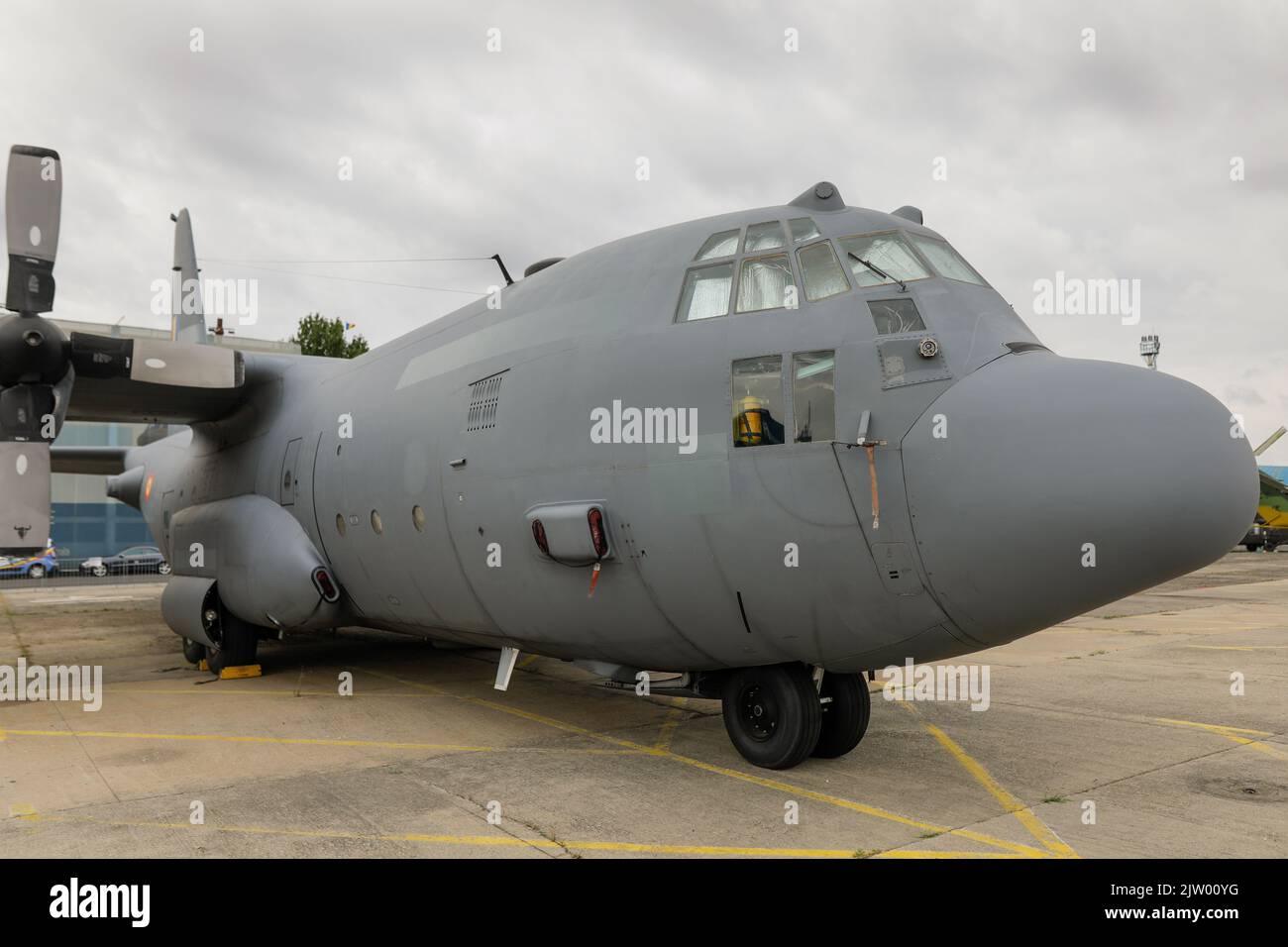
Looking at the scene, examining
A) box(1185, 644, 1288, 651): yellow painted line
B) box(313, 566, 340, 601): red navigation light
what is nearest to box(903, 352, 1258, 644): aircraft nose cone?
box(313, 566, 340, 601): red navigation light

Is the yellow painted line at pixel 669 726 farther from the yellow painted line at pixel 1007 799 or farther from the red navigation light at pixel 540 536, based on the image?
the yellow painted line at pixel 1007 799

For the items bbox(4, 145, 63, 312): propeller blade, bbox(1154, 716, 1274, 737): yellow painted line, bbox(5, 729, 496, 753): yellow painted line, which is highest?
bbox(4, 145, 63, 312): propeller blade

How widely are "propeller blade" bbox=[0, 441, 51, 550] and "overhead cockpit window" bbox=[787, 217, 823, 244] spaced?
29.3 feet

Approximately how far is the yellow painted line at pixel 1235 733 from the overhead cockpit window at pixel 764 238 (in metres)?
6.13

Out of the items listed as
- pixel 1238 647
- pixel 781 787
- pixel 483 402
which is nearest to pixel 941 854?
pixel 781 787

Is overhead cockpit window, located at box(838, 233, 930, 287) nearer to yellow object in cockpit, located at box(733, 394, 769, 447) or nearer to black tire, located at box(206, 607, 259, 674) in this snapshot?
yellow object in cockpit, located at box(733, 394, 769, 447)

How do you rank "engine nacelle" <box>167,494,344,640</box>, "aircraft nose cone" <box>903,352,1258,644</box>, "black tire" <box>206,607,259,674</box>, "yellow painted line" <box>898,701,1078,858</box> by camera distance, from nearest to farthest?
Result: "aircraft nose cone" <box>903,352,1258,644</box> < "yellow painted line" <box>898,701,1078,858</box> < "engine nacelle" <box>167,494,344,640</box> < "black tire" <box>206,607,259,674</box>

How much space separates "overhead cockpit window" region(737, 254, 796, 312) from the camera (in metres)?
6.56

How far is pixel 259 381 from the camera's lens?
13172 millimetres

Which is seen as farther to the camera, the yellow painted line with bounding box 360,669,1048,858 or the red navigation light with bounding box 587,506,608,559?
the red navigation light with bounding box 587,506,608,559
